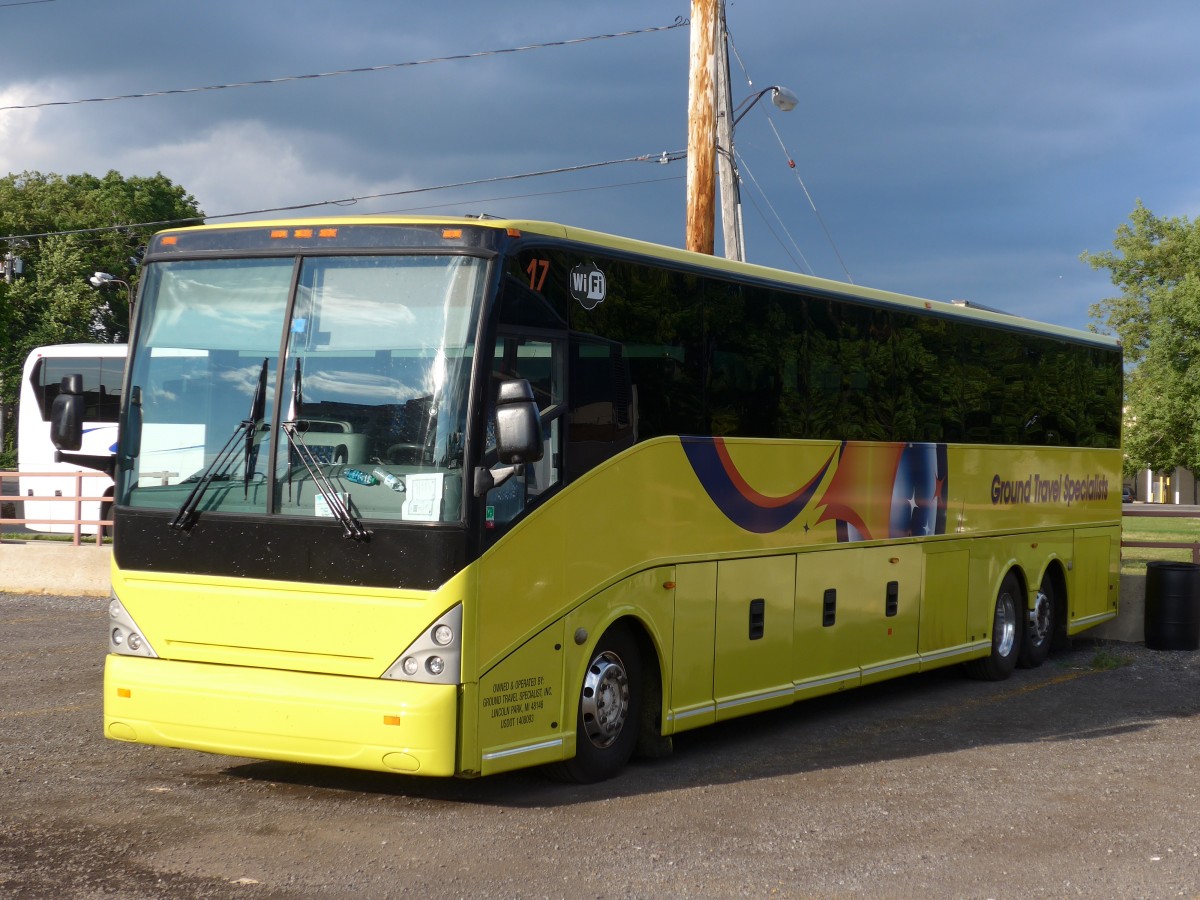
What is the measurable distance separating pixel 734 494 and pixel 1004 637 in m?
5.54

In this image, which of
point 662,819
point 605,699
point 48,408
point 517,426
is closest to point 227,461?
point 517,426

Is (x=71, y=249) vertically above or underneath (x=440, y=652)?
above

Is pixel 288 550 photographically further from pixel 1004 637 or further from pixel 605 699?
pixel 1004 637

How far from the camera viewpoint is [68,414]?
27.5 ft

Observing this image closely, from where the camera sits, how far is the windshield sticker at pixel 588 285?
8.52 m

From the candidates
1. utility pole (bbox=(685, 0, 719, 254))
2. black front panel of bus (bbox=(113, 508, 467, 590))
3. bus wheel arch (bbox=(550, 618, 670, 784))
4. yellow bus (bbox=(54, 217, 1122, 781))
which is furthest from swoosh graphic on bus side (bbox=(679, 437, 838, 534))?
utility pole (bbox=(685, 0, 719, 254))

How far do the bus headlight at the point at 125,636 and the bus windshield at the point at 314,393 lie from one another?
0.60 metres

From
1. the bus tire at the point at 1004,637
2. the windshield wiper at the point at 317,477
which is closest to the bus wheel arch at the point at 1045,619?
the bus tire at the point at 1004,637

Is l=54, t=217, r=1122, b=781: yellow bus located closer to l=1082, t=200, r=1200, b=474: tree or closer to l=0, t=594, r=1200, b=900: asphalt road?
l=0, t=594, r=1200, b=900: asphalt road

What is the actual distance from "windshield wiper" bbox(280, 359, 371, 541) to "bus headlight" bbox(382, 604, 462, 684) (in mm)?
579

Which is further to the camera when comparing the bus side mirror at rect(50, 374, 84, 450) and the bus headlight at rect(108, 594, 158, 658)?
the bus side mirror at rect(50, 374, 84, 450)

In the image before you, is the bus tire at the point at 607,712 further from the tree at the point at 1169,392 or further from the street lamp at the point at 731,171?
the tree at the point at 1169,392

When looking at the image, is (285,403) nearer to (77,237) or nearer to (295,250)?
(295,250)

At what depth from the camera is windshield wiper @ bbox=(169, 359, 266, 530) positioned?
25.7ft
